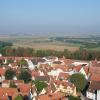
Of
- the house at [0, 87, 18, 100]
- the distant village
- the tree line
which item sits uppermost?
the house at [0, 87, 18, 100]

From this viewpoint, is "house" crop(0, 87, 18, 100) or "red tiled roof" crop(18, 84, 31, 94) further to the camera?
"red tiled roof" crop(18, 84, 31, 94)

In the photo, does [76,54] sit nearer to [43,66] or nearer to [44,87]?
[43,66]

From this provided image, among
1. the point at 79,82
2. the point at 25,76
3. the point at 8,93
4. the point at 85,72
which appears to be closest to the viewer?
the point at 8,93

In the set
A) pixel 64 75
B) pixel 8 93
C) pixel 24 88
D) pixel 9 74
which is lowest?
pixel 64 75

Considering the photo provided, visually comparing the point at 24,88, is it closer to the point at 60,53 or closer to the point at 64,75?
the point at 64,75

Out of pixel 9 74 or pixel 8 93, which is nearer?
pixel 8 93

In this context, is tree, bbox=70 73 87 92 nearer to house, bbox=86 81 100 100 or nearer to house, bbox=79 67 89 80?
house, bbox=86 81 100 100

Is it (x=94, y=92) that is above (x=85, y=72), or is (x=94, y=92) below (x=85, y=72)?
above

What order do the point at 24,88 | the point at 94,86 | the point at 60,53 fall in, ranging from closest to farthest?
the point at 24,88 → the point at 94,86 → the point at 60,53

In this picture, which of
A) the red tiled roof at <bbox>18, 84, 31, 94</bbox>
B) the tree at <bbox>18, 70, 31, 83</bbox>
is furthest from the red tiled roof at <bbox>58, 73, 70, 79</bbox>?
the red tiled roof at <bbox>18, 84, 31, 94</bbox>

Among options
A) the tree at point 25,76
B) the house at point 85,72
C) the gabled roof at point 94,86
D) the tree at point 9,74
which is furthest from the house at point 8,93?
the house at point 85,72

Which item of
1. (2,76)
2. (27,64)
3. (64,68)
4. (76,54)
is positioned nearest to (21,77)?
(2,76)

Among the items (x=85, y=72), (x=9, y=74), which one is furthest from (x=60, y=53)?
(x=9, y=74)
